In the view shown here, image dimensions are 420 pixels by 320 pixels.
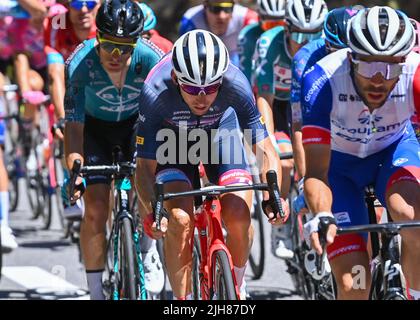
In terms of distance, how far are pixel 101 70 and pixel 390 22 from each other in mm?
2366

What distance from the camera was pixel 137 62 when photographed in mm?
7719

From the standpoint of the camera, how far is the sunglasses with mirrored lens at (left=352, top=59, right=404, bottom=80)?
599 cm

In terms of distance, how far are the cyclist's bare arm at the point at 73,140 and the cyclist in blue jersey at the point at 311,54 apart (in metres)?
1.48

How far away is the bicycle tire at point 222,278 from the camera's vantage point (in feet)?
19.6

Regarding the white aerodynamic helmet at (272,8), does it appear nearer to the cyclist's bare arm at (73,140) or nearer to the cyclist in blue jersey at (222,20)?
the cyclist in blue jersey at (222,20)

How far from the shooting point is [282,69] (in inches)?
387

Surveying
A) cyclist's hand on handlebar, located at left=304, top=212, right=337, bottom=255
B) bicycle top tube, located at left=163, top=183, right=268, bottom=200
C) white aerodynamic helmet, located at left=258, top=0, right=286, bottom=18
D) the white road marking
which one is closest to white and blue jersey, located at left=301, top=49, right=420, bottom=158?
bicycle top tube, located at left=163, top=183, right=268, bottom=200

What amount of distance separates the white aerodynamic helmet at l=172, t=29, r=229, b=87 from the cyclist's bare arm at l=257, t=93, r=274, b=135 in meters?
2.81

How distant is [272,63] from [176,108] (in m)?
3.23

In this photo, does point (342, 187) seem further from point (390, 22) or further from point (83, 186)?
point (83, 186)

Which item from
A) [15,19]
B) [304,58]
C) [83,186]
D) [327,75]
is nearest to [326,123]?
[327,75]

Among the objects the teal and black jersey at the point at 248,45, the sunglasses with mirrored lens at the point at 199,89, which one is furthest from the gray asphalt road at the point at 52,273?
the sunglasses with mirrored lens at the point at 199,89
